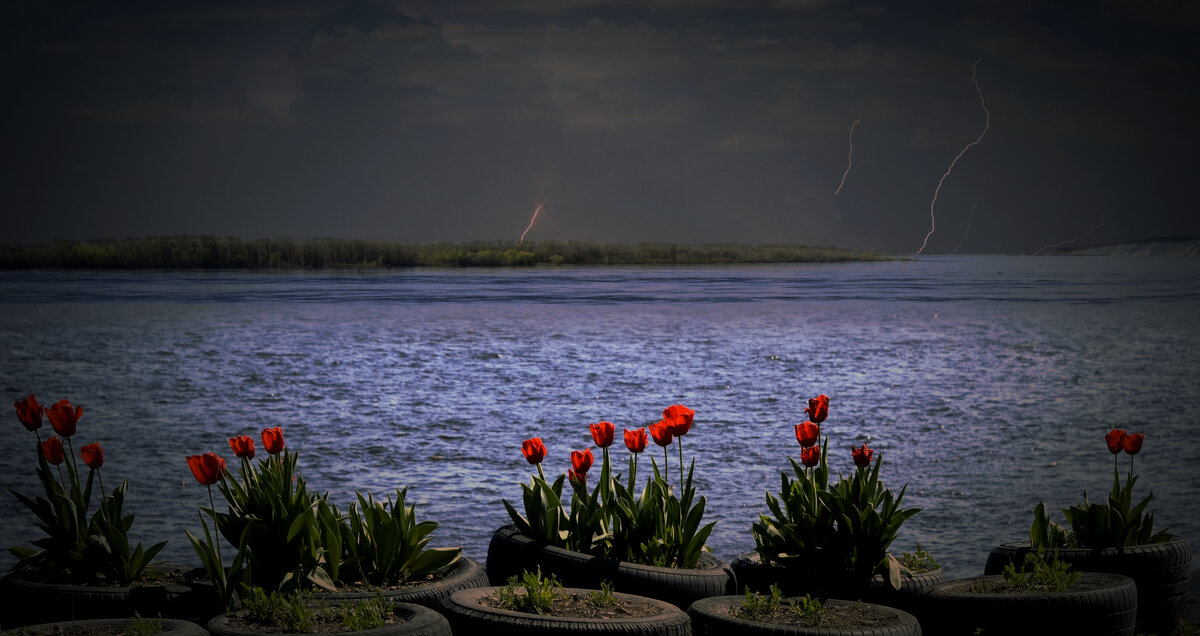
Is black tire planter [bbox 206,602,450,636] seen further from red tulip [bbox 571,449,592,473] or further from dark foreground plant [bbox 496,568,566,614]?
red tulip [bbox 571,449,592,473]

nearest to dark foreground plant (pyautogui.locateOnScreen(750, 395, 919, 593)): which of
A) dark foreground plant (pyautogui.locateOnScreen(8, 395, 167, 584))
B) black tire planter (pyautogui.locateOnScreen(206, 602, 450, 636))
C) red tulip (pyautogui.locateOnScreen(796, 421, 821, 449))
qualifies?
red tulip (pyautogui.locateOnScreen(796, 421, 821, 449))

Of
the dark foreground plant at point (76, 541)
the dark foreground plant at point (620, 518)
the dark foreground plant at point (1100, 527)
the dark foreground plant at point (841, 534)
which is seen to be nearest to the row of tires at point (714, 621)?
the dark foreground plant at point (841, 534)

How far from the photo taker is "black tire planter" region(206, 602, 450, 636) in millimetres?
3939

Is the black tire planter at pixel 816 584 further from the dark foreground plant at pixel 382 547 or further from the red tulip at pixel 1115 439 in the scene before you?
the dark foreground plant at pixel 382 547

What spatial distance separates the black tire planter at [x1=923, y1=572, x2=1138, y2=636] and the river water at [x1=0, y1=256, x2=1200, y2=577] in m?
1.18

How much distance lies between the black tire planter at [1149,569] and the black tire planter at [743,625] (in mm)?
1353

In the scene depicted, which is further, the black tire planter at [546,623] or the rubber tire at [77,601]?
the rubber tire at [77,601]

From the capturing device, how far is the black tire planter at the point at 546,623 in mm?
4090

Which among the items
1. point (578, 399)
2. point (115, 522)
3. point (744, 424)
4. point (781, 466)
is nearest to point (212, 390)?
point (578, 399)

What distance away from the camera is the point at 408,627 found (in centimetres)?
399

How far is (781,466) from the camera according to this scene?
427 inches

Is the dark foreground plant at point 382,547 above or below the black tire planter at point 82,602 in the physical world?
above

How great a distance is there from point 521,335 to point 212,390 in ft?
33.5

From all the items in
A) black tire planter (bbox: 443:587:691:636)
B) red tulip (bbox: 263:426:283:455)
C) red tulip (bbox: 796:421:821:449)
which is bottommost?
black tire planter (bbox: 443:587:691:636)
